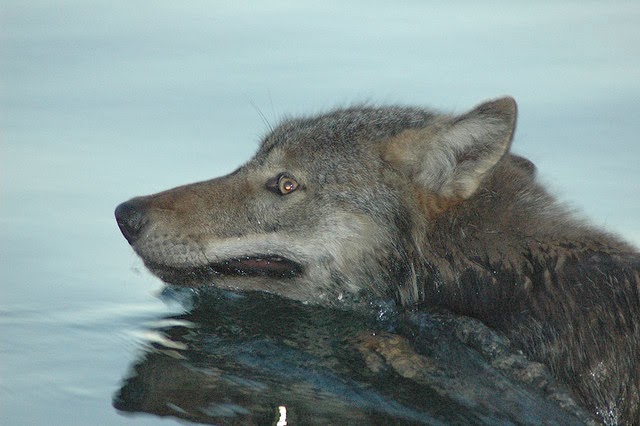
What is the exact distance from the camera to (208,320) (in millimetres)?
7871

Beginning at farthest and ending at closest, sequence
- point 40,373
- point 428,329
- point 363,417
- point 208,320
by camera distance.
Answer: point 208,320 < point 428,329 < point 40,373 < point 363,417

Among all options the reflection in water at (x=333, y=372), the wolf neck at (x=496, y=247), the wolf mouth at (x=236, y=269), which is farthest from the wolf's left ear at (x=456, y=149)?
the wolf mouth at (x=236, y=269)

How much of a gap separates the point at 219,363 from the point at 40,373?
979 mm

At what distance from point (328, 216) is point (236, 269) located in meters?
0.67

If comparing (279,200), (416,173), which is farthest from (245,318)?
(416,173)

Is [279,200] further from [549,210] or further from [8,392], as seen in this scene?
[8,392]

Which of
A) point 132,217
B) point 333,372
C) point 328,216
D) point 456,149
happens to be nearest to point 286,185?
point 328,216

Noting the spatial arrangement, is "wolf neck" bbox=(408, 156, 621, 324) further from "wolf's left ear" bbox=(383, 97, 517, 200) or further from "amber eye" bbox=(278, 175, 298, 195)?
"amber eye" bbox=(278, 175, 298, 195)

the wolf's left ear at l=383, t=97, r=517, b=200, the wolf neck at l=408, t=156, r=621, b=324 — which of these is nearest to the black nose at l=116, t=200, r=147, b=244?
the wolf's left ear at l=383, t=97, r=517, b=200

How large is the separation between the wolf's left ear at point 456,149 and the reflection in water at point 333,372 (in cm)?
82

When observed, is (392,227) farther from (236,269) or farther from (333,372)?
(333,372)

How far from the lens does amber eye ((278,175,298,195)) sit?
311 inches

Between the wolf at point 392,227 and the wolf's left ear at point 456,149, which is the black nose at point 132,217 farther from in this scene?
the wolf's left ear at point 456,149

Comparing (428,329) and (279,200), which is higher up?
(279,200)
